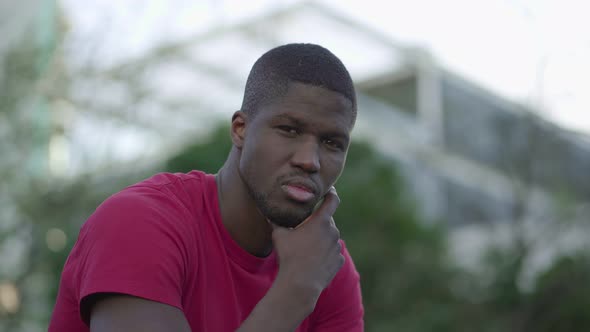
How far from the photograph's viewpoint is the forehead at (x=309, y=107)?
98.1 inches

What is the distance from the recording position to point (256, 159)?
2.54 meters

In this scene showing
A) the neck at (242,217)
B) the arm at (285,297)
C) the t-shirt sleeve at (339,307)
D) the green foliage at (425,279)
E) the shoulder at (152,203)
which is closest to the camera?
the arm at (285,297)

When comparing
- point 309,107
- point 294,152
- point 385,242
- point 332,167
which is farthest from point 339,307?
point 385,242

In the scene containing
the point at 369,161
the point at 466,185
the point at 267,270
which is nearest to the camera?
the point at 267,270

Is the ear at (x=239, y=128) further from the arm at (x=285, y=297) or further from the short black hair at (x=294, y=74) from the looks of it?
the arm at (x=285, y=297)

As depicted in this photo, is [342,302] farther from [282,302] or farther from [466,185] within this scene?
[466,185]

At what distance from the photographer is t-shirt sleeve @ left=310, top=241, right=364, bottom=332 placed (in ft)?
9.64

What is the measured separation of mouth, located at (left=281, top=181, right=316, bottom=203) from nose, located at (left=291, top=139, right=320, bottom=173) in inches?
2.0

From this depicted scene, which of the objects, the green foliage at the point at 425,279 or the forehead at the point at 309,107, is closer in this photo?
the forehead at the point at 309,107

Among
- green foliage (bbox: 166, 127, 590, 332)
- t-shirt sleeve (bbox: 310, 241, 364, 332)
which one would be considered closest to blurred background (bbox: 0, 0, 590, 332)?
green foliage (bbox: 166, 127, 590, 332)

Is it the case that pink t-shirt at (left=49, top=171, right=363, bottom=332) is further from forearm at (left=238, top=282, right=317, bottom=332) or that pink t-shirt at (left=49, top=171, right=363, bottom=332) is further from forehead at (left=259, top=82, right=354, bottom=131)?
forehead at (left=259, top=82, right=354, bottom=131)

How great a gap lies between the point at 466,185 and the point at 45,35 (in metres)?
10.6

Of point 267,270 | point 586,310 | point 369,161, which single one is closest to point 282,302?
point 267,270

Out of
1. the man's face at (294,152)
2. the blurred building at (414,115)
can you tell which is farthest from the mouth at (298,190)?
the blurred building at (414,115)
